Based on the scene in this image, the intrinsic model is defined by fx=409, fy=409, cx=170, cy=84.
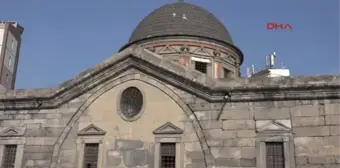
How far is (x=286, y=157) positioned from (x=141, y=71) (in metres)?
6.31

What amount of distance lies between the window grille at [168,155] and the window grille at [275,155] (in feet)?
11.0

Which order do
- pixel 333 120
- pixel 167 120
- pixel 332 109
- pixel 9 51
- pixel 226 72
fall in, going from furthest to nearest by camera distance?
pixel 9 51, pixel 226 72, pixel 167 120, pixel 332 109, pixel 333 120

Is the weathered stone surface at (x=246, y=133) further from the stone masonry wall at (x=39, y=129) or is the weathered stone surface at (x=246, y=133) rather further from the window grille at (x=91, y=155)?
the stone masonry wall at (x=39, y=129)

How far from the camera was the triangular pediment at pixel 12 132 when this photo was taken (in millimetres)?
16672

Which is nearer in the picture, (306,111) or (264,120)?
(306,111)

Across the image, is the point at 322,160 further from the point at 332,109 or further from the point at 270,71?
the point at 270,71

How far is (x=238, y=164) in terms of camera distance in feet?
46.1

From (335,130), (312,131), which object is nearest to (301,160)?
(312,131)

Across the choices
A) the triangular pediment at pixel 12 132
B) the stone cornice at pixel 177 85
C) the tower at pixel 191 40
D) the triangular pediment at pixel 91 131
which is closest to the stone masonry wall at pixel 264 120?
the stone cornice at pixel 177 85

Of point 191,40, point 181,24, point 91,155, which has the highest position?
point 181,24

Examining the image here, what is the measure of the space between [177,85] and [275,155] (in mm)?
4331

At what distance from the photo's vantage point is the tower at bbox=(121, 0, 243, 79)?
79.9 ft

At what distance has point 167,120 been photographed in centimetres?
1524

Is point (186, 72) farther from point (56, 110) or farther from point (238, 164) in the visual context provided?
point (56, 110)
